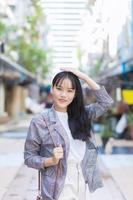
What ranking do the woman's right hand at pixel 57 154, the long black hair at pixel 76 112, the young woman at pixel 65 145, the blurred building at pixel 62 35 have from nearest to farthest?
1. the woman's right hand at pixel 57 154
2. the young woman at pixel 65 145
3. the long black hair at pixel 76 112
4. the blurred building at pixel 62 35

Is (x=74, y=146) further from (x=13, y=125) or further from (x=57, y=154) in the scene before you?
(x=13, y=125)

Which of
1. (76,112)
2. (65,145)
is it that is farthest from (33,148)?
(76,112)

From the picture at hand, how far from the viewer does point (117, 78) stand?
2541 cm

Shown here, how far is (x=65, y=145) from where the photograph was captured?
11.4ft

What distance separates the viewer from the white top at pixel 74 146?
11.6ft

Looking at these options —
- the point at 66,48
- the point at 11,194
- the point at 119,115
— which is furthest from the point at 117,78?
the point at 66,48

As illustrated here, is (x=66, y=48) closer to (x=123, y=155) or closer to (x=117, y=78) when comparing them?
(x=117, y=78)

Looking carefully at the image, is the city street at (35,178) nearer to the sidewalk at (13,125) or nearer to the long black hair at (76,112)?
the long black hair at (76,112)

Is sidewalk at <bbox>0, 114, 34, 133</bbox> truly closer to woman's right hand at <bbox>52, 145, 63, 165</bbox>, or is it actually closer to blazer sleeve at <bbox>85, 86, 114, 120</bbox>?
blazer sleeve at <bbox>85, 86, 114, 120</bbox>

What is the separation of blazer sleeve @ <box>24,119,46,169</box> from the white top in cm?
17

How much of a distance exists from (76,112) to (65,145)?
0.31 metres

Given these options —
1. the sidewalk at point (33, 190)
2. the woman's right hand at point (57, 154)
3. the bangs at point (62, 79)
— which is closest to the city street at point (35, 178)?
the sidewalk at point (33, 190)

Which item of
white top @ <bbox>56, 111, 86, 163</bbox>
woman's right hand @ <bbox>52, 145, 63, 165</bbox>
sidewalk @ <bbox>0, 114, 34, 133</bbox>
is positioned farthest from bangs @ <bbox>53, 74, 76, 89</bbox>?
sidewalk @ <bbox>0, 114, 34, 133</bbox>

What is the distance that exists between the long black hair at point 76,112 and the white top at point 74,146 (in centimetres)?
2
